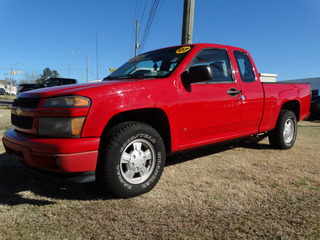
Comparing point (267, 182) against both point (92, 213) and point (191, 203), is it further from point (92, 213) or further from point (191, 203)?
point (92, 213)

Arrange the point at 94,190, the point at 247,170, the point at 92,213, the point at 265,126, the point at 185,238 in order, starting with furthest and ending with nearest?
the point at 265,126 → the point at 247,170 → the point at 94,190 → the point at 92,213 → the point at 185,238

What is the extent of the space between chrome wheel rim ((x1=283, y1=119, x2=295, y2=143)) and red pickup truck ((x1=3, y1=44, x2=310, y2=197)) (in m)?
1.08

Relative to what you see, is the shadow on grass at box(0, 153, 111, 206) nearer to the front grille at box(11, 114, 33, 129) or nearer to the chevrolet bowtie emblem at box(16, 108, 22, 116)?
the front grille at box(11, 114, 33, 129)

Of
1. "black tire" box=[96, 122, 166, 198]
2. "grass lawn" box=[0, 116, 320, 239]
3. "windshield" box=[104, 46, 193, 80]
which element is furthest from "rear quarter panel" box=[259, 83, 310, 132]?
"black tire" box=[96, 122, 166, 198]

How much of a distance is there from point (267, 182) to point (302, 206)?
645 mm

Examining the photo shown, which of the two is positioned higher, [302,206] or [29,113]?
[29,113]

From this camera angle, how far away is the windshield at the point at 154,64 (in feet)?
10.7

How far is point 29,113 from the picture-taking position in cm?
248

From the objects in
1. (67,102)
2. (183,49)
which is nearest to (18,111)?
(67,102)

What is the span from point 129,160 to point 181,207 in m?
0.69

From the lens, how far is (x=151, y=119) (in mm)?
2996

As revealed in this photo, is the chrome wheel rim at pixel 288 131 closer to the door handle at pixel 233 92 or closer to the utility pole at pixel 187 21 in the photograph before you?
the door handle at pixel 233 92

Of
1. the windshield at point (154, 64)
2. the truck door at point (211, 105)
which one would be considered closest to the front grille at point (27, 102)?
the windshield at point (154, 64)

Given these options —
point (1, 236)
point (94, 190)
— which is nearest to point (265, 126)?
point (94, 190)
